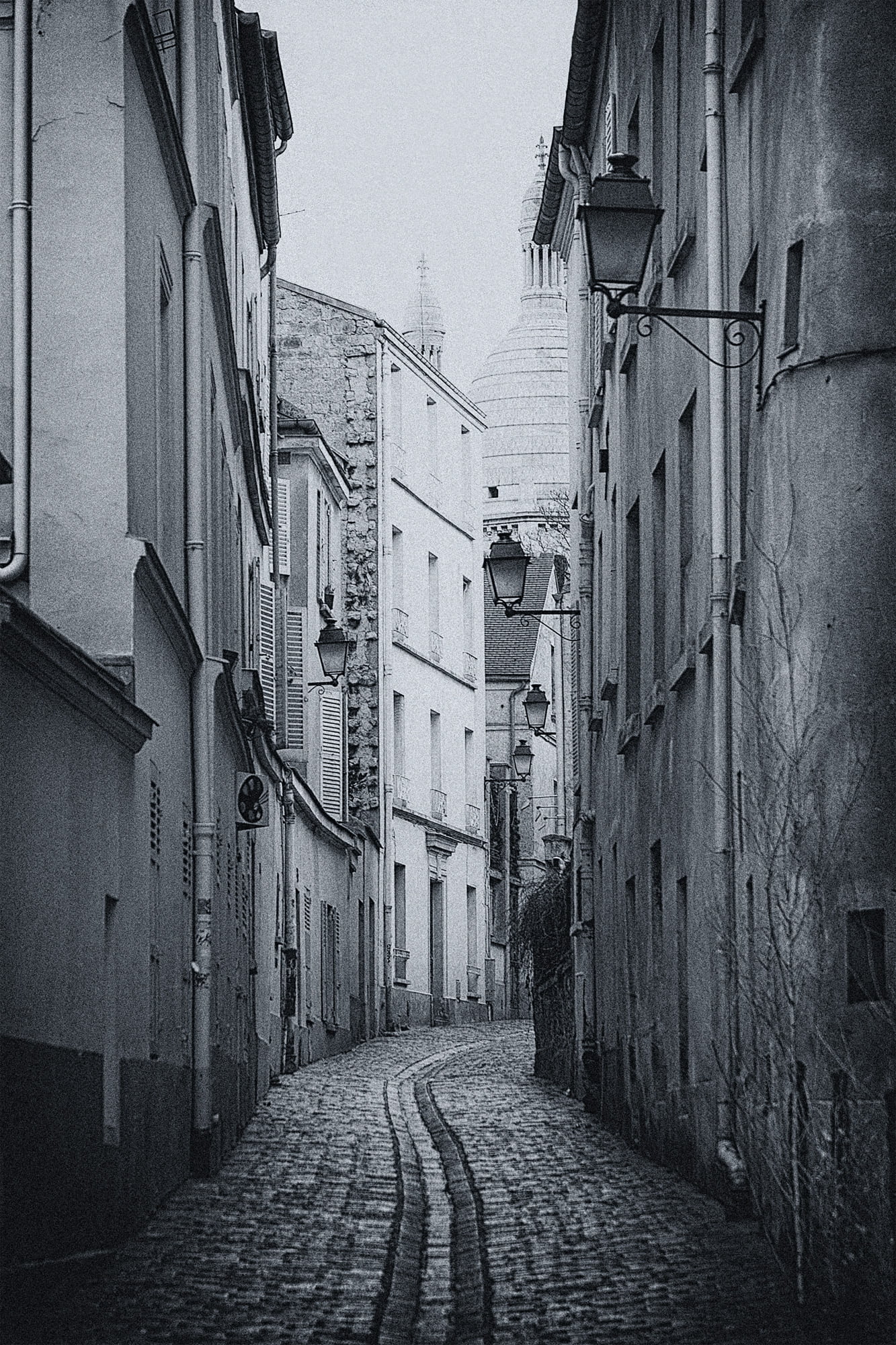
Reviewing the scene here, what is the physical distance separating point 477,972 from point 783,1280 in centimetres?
3625

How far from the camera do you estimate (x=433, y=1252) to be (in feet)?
36.1

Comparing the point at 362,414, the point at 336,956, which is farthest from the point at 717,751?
the point at 362,414

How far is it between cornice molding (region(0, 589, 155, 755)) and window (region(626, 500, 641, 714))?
6831mm

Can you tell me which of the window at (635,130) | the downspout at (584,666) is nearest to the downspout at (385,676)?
the downspout at (584,666)

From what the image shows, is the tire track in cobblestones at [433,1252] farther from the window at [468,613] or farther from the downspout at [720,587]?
the window at [468,613]

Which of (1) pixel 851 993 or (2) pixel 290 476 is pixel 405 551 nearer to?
(2) pixel 290 476

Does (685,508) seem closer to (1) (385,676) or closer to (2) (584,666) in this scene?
(2) (584,666)

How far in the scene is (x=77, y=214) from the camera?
11805mm

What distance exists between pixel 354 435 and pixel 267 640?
13.0 metres

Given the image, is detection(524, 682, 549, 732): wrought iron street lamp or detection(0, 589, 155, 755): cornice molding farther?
detection(524, 682, 549, 732): wrought iron street lamp

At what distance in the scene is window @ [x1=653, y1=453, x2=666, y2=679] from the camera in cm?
1545

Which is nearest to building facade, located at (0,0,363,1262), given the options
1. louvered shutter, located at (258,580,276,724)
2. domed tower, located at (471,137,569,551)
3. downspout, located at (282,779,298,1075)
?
downspout, located at (282,779,298,1075)

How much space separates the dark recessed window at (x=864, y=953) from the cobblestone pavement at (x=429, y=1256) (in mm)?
1187

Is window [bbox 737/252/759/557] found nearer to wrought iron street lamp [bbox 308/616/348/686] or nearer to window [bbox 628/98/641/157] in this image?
window [bbox 628/98/641/157]
